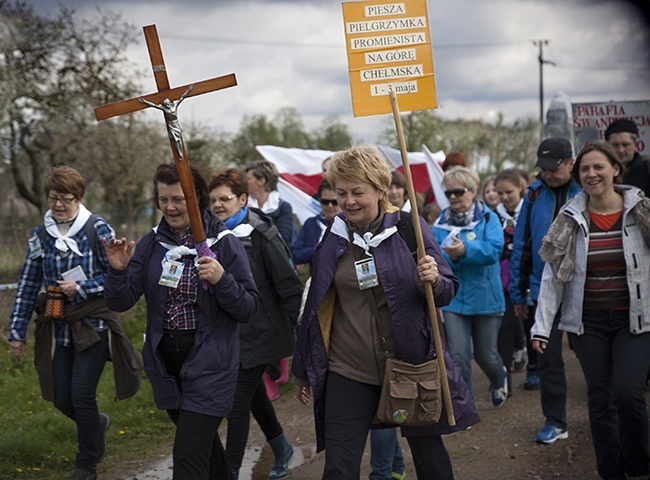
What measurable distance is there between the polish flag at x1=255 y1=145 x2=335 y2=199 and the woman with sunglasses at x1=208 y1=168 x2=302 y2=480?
6.01 meters

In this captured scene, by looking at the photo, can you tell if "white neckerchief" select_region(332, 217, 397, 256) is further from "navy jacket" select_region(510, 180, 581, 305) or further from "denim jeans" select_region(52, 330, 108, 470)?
"navy jacket" select_region(510, 180, 581, 305)

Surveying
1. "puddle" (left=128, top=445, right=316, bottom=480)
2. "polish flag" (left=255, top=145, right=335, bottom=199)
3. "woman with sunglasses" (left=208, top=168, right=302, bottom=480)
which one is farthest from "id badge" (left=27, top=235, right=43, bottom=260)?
"polish flag" (left=255, top=145, right=335, bottom=199)

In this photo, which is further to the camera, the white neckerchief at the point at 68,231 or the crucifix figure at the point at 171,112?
the white neckerchief at the point at 68,231

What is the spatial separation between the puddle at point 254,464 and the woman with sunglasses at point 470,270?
4.54 feet

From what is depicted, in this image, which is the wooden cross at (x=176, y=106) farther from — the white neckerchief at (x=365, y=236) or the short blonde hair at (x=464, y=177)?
the short blonde hair at (x=464, y=177)

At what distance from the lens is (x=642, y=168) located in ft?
21.6

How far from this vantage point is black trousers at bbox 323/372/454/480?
378 cm

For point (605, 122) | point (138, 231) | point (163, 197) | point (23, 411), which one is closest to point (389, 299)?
point (163, 197)

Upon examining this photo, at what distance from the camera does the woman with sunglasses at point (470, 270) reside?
6391 millimetres

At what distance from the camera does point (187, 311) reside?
412cm

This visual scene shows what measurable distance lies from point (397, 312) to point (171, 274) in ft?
3.67

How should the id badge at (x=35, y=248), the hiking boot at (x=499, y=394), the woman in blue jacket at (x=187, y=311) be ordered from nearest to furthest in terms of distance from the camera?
the woman in blue jacket at (x=187, y=311), the id badge at (x=35, y=248), the hiking boot at (x=499, y=394)

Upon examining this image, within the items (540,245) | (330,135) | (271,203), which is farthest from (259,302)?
(330,135)

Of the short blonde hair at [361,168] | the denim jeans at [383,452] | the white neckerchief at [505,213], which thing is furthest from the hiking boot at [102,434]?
the white neckerchief at [505,213]
